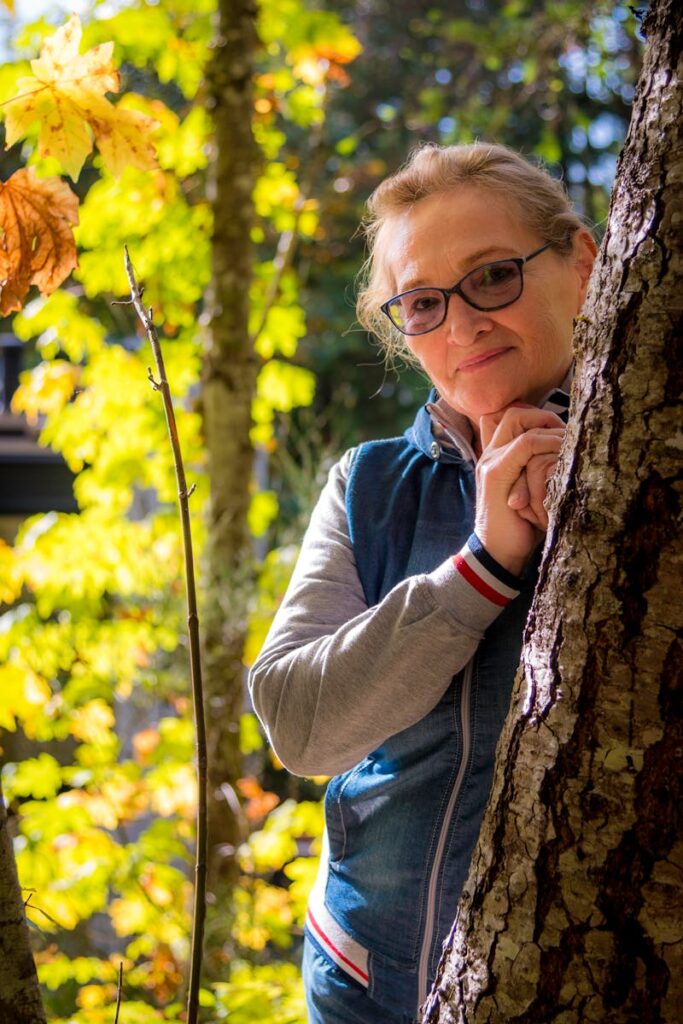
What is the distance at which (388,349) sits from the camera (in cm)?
151

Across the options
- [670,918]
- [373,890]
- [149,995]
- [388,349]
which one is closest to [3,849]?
[373,890]

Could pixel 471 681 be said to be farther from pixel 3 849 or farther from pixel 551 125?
pixel 551 125

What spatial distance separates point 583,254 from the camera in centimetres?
120

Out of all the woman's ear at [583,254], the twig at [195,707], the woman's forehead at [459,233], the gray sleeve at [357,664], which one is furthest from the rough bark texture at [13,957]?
the woman's ear at [583,254]

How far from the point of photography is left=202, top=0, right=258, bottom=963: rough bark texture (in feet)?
10.9

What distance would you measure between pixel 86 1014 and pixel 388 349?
1252mm

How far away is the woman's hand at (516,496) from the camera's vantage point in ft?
3.04

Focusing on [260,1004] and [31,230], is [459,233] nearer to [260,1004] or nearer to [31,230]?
[31,230]

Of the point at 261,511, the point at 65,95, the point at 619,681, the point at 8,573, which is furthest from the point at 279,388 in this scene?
the point at 619,681

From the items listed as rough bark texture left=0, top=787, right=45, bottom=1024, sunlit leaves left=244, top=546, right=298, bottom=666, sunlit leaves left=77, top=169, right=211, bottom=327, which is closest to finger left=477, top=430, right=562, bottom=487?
rough bark texture left=0, top=787, right=45, bottom=1024

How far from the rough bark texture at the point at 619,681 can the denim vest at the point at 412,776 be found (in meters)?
0.28

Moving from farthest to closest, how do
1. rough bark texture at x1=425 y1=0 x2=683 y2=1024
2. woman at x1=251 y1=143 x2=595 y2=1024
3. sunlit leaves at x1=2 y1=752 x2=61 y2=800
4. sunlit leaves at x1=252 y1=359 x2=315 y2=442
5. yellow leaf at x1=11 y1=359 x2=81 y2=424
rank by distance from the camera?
sunlit leaves at x1=252 y1=359 x2=315 y2=442 < sunlit leaves at x1=2 y1=752 x2=61 y2=800 < yellow leaf at x1=11 y1=359 x2=81 y2=424 < woman at x1=251 y1=143 x2=595 y2=1024 < rough bark texture at x1=425 y1=0 x2=683 y2=1024

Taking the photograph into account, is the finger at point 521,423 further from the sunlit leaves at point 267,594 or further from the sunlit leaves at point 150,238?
the sunlit leaves at point 150,238

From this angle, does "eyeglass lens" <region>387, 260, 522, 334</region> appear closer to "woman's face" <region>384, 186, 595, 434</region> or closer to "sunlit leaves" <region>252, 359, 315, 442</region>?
"woman's face" <region>384, 186, 595, 434</region>
